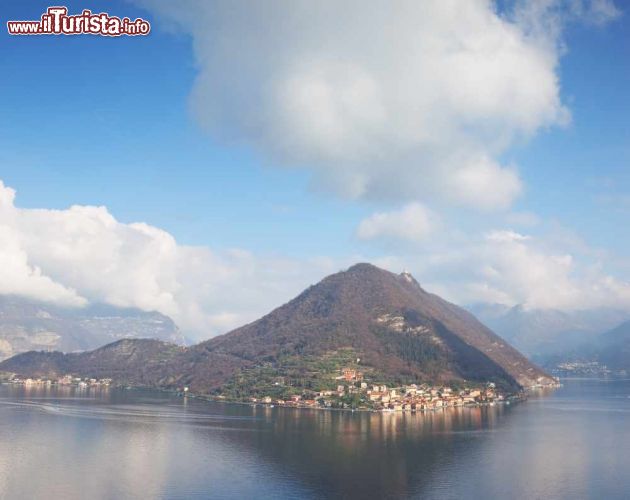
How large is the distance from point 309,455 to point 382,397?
7483cm

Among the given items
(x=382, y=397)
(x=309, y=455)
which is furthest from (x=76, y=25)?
(x=382, y=397)

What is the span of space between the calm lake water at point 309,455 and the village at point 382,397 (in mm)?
11576

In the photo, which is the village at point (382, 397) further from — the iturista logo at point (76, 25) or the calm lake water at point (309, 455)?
the iturista logo at point (76, 25)

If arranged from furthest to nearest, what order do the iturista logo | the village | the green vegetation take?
the green vegetation → the village → the iturista logo

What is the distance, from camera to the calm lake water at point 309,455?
7044 centimetres

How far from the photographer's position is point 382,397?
159125 mm

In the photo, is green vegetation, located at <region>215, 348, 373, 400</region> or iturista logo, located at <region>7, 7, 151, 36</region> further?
green vegetation, located at <region>215, 348, 373, 400</region>

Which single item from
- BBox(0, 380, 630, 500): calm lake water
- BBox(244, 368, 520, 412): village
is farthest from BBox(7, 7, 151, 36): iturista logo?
BBox(244, 368, 520, 412): village

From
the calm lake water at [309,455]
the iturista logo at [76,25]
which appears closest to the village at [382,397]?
the calm lake water at [309,455]

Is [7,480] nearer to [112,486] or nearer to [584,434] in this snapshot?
[112,486]

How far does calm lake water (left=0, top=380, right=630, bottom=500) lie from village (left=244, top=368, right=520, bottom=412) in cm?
1158

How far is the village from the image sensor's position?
504 feet

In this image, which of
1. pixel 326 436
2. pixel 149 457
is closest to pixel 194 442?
pixel 149 457

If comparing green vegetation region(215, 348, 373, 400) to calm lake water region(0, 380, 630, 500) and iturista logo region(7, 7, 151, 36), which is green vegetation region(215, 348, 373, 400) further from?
iturista logo region(7, 7, 151, 36)
